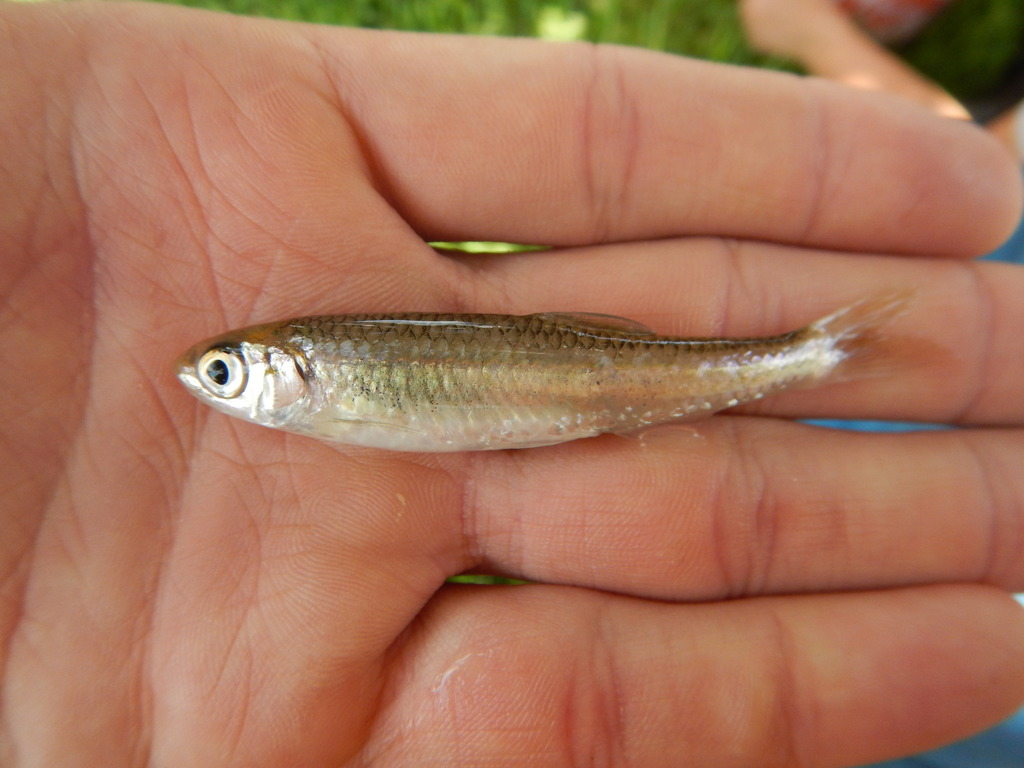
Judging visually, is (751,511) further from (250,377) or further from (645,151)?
(250,377)

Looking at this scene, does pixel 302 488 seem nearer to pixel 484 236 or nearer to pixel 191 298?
pixel 191 298

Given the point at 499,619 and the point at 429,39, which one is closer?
the point at 499,619

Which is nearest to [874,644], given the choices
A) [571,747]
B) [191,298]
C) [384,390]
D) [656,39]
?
[571,747]

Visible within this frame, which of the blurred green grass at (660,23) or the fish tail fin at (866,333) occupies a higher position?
the blurred green grass at (660,23)

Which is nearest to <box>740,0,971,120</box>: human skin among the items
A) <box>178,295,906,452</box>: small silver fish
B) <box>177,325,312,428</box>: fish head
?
<box>178,295,906,452</box>: small silver fish

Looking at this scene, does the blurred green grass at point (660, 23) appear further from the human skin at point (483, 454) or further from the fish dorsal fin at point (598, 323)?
the fish dorsal fin at point (598, 323)

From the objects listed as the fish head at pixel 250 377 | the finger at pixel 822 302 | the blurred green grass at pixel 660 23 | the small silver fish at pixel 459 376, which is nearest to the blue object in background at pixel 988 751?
the finger at pixel 822 302
